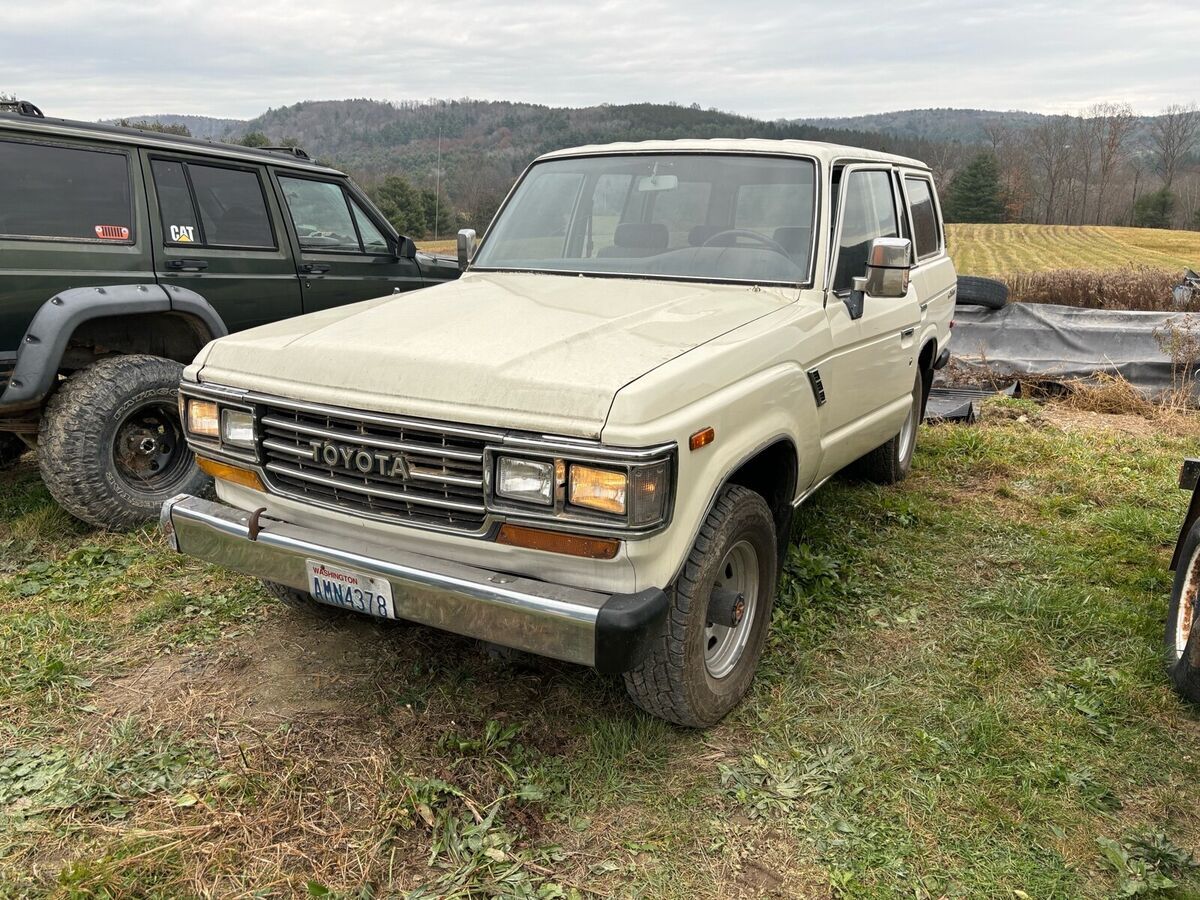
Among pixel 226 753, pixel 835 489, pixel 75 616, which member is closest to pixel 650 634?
pixel 226 753

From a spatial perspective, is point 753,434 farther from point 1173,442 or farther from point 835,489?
point 1173,442

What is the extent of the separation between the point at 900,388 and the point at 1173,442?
Result: 13.4ft

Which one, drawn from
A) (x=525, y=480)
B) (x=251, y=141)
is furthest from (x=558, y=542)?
(x=251, y=141)

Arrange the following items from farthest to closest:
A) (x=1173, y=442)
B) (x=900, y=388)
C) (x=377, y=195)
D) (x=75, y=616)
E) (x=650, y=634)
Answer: (x=377, y=195) → (x=1173, y=442) → (x=900, y=388) → (x=75, y=616) → (x=650, y=634)

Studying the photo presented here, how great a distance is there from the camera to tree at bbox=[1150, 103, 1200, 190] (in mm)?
59625

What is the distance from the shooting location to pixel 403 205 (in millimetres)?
9914

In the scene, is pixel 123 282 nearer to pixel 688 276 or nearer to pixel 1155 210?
pixel 688 276

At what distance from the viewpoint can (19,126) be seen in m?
4.36

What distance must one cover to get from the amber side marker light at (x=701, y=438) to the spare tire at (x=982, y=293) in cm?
904

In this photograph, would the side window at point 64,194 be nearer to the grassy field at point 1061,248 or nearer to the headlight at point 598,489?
the headlight at point 598,489

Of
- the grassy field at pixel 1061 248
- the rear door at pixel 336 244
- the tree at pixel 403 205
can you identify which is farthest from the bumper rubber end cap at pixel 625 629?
the grassy field at pixel 1061 248

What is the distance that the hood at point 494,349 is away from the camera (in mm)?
2430

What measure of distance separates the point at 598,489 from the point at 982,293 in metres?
9.69

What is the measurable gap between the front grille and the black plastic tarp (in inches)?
348
